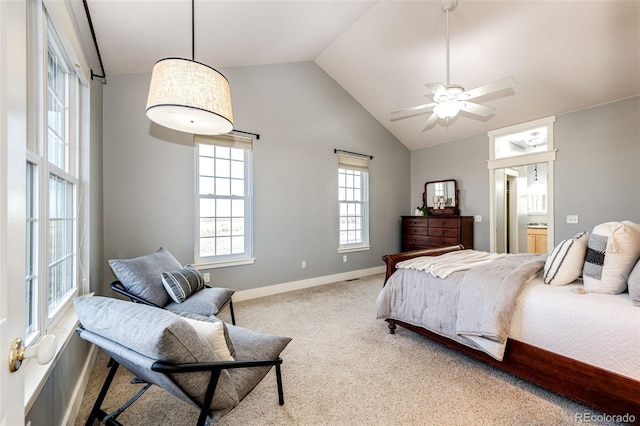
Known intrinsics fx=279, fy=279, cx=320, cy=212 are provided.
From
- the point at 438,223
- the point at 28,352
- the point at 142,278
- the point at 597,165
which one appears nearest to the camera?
the point at 28,352

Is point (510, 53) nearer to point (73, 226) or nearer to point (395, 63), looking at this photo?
point (395, 63)

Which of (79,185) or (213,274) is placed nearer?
(79,185)

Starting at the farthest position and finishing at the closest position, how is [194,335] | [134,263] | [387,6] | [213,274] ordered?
[213,274]
[387,6]
[134,263]
[194,335]

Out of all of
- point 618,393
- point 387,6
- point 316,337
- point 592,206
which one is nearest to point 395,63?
point 387,6

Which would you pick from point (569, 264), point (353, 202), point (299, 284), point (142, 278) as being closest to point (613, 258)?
point (569, 264)

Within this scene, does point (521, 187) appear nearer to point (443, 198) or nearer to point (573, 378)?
point (443, 198)

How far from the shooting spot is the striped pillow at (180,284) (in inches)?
93.0

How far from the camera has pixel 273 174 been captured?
13.5 ft

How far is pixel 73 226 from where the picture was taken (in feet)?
6.63

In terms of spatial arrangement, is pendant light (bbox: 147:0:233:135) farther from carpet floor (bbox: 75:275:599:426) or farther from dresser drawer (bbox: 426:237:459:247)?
dresser drawer (bbox: 426:237:459:247)

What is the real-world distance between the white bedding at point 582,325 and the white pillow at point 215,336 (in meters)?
1.88

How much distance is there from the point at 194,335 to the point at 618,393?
7.20 ft

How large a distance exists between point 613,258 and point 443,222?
10.5 feet

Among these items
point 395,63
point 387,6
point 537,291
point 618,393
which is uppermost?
point 387,6
